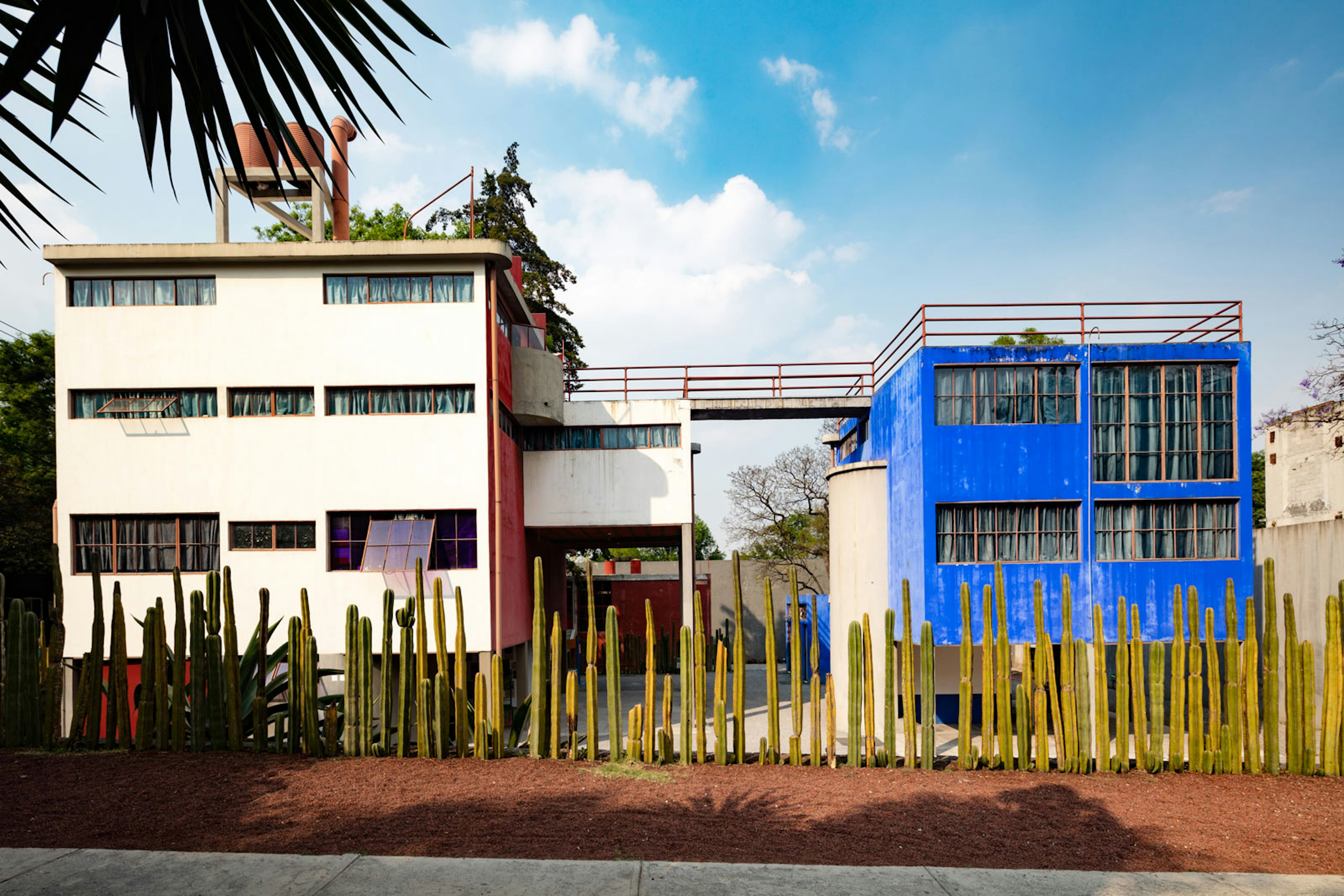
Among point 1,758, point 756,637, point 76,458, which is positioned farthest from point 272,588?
point 756,637

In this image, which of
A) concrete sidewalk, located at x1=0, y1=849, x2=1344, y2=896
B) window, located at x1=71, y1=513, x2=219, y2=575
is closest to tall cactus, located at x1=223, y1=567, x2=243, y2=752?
concrete sidewalk, located at x1=0, y1=849, x2=1344, y2=896

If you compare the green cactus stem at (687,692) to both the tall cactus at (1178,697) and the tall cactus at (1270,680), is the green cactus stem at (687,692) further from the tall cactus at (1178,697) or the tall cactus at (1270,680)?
the tall cactus at (1270,680)

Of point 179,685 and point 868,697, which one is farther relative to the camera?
point 868,697

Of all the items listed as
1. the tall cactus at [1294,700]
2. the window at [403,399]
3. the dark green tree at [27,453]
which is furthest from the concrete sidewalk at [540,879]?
the dark green tree at [27,453]

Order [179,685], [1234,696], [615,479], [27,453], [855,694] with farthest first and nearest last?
[27,453], [615,479], [1234,696], [855,694], [179,685]

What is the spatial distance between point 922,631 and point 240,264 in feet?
49.9

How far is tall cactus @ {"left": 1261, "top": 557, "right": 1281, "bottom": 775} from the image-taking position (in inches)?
396

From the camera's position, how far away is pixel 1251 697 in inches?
411

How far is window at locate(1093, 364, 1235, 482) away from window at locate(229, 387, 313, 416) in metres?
16.0

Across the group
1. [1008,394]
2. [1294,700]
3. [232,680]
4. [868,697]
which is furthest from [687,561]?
[1294,700]

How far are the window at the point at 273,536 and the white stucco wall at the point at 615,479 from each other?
4983 mm

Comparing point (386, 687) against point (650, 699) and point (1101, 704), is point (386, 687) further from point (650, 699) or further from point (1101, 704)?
point (1101, 704)

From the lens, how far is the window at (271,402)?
1730 cm

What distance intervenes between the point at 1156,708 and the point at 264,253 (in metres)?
17.4
